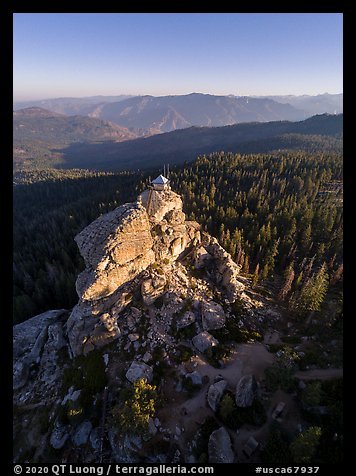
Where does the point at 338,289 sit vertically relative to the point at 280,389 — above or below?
above

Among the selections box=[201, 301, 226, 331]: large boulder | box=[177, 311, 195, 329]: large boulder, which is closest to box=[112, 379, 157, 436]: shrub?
box=[177, 311, 195, 329]: large boulder

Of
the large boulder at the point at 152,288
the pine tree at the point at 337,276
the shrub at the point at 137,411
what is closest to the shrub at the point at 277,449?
the shrub at the point at 137,411

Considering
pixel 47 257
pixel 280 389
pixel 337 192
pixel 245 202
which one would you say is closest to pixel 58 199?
pixel 47 257

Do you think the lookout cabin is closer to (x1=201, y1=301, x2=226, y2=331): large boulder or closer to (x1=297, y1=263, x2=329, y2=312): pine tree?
(x1=201, y1=301, x2=226, y2=331): large boulder

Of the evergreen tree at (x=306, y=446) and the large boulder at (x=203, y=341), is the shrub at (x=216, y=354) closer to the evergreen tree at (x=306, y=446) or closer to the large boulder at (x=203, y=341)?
the large boulder at (x=203, y=341)

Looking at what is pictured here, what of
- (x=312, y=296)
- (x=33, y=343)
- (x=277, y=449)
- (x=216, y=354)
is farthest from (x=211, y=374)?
(x=33, y=343)

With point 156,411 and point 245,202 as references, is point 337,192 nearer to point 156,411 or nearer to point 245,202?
point 245,202

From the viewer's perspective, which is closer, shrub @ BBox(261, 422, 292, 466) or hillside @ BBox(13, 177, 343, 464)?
shrub @ BBox(261, 422, 292, 466)
